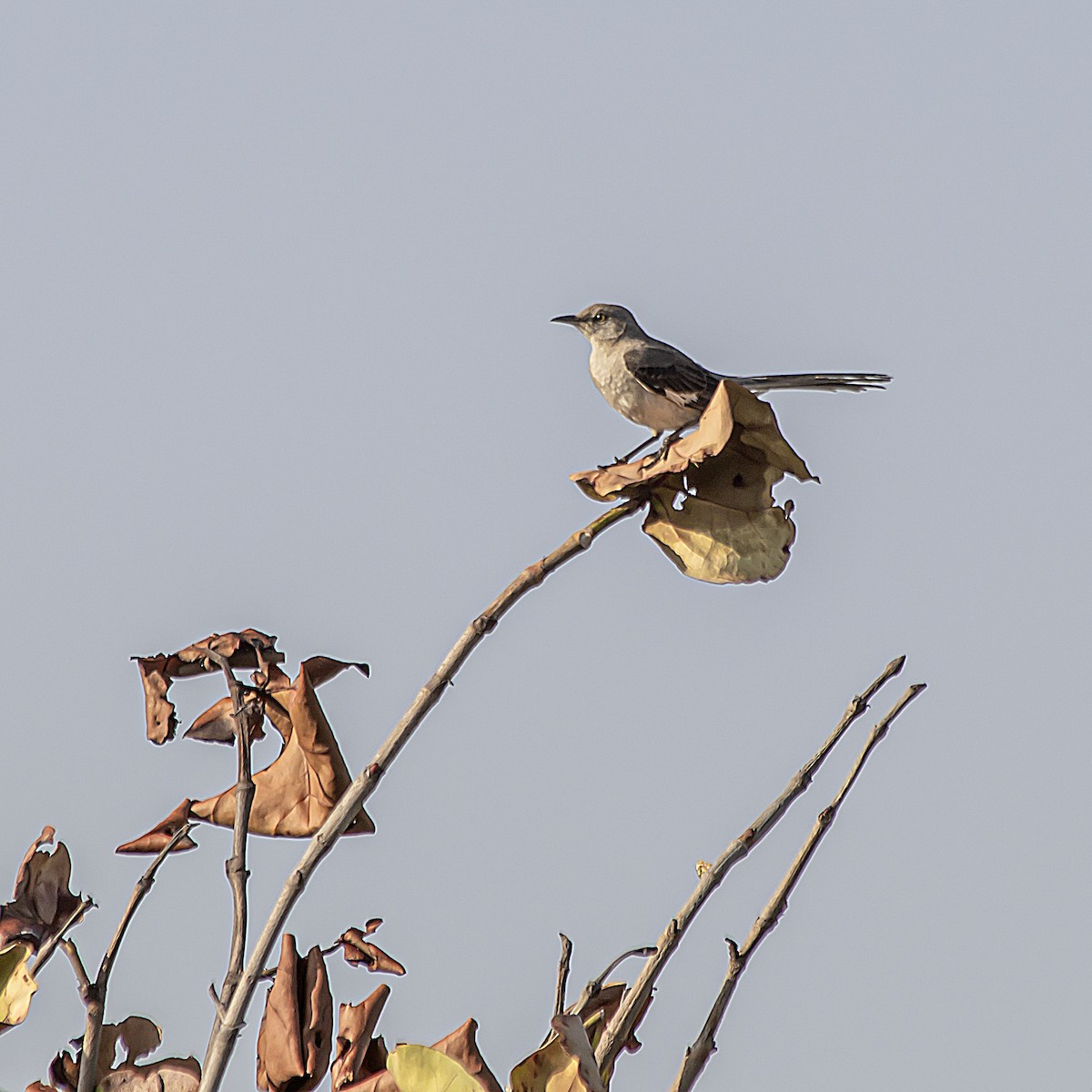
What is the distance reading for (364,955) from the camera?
1350mm

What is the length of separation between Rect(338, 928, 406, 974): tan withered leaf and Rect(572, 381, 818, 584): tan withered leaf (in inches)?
17.8

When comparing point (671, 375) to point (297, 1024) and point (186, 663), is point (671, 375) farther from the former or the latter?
point (297, 1024)

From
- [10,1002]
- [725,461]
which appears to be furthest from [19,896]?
[725,461]

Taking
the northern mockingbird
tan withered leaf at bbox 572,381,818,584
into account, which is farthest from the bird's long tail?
tan withered leaf at bbox 572,381,818,584

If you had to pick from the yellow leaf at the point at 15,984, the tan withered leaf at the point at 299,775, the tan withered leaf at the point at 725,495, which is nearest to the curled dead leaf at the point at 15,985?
the yellow leaf at the point at 15,984

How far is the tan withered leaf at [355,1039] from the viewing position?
1237 millimetres

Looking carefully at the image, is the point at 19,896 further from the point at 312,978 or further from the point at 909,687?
the point at 909,687

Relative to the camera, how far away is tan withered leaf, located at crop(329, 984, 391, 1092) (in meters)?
1.24

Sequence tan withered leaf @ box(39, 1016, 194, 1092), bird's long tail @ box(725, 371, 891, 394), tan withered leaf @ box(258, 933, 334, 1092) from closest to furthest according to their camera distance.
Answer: tan withered leaf @ box(258, 933, 334, 1092)
tan withered leaf @ box(39, 1016, 194, 1092)
bird's long tail @ box(725, 371, 891, 394)

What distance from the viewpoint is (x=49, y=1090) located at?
1369 millimetres

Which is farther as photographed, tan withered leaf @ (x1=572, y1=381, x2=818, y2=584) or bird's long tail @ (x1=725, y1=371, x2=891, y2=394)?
bird's long tail @ (x1=725, y1=371, x2=891, y2=394)

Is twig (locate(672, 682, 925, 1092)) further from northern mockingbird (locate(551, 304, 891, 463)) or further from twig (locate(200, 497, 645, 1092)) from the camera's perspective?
northern mockingbird (locate(551, 304, 891, 463))

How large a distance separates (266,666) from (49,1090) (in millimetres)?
452

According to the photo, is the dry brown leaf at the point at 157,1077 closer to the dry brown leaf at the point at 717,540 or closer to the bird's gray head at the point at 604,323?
the dry brown leaf at the point at 717,540
